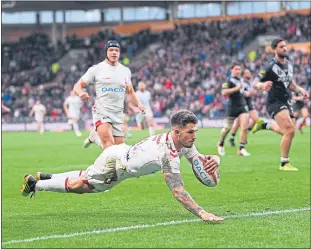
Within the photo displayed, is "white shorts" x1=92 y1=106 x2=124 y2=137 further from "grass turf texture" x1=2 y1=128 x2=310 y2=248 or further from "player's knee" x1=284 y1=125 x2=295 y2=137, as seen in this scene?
"player's knee" x1=284 y1=125 x2=295 y2=137

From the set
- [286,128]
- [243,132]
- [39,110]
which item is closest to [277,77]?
[286,128]

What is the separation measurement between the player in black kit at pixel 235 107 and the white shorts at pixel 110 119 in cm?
698

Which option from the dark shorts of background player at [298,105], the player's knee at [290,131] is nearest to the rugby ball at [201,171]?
the player's knee at [290,131]

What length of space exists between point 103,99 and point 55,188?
4255 millimetres

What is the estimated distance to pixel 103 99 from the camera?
47.3 ft

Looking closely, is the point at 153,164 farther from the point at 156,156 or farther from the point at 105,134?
the point at 105,134

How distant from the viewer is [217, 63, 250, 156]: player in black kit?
21.1 meters

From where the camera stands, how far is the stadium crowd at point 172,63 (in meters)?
49.5

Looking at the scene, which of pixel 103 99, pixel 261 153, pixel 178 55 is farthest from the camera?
pixel 178 55

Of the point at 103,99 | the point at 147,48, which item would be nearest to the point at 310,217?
the point at 103,99

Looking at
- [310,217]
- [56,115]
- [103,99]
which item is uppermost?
[103,99]

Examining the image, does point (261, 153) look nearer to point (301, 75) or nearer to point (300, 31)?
point (301, 75)

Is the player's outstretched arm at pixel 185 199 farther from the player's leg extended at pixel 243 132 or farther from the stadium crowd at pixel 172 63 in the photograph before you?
the stadium crowd at pixel 172 63

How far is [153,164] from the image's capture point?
30.7ft
